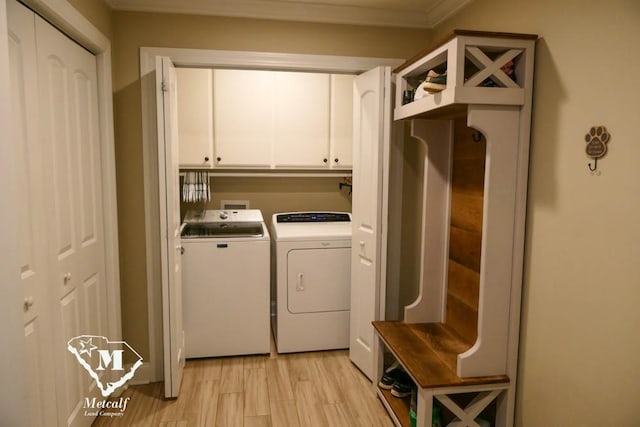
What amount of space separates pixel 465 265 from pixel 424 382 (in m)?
0.70

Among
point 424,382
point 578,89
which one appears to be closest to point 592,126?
point 578,89

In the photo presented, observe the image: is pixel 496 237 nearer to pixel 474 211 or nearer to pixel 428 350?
pixel 474 211

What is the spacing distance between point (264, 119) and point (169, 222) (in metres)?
1.38

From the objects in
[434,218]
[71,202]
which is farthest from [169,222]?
[434,218]

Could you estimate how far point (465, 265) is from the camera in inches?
86.8

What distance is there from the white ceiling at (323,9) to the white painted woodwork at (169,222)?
384 mm

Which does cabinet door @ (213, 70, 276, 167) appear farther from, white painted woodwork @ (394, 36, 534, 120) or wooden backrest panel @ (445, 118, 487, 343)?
white painted woodwork @ (394, 36, 534, 120)

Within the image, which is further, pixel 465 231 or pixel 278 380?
pixel 278 380

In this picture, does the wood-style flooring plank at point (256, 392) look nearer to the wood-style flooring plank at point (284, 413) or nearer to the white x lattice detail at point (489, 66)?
the wood-style flooring plank at point (284, 413)

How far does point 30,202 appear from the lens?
157 centimetres

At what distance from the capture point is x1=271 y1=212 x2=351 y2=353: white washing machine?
10.1 ft

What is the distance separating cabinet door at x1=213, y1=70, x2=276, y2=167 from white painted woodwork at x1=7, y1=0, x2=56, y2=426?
5.80 ft

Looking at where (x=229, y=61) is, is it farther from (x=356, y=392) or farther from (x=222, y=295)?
(x=356, y=392)

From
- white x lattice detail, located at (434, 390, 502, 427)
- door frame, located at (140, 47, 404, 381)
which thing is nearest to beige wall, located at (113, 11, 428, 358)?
door frame, located at (140, 47, 404, 381)
